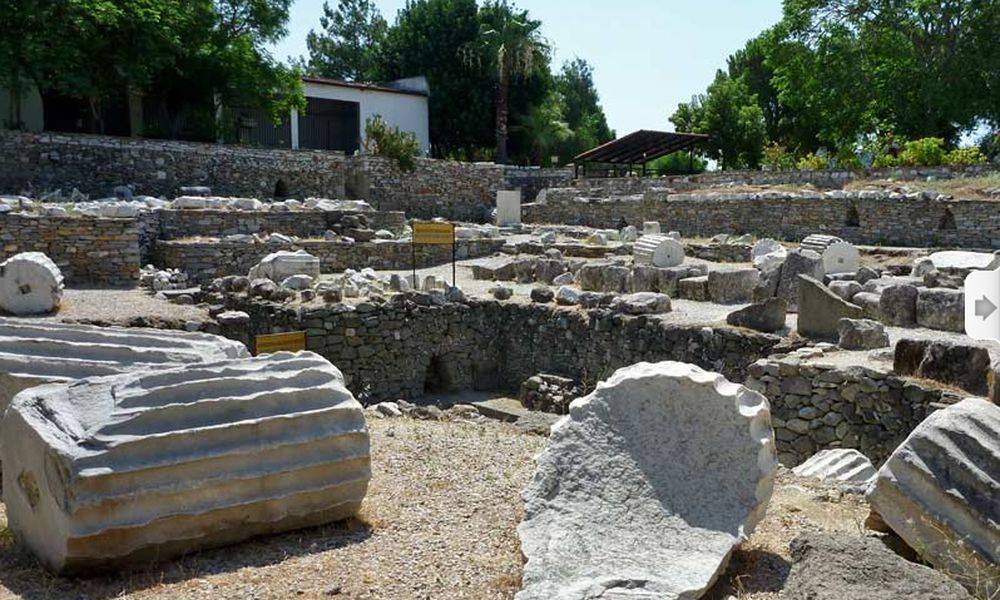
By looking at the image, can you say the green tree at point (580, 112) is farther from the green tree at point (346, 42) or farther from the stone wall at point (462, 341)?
the stone wall at point (462, 341)

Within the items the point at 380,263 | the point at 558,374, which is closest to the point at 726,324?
the point at 558,374

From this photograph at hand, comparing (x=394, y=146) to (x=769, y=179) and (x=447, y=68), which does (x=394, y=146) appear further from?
(x=769, y=179)

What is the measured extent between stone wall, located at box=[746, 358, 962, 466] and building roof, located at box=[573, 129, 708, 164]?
2141 centimetres

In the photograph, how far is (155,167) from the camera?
23531 millimetres

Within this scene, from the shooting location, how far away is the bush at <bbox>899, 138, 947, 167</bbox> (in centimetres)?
2428

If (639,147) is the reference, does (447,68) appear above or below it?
above

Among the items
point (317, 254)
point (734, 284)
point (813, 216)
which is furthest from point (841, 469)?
point (813, 216)

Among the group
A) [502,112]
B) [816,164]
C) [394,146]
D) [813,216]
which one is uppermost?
[502,112]

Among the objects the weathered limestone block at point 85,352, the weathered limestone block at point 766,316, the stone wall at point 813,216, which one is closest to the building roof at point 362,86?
the stone wall at point 813,216

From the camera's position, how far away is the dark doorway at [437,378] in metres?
15.3

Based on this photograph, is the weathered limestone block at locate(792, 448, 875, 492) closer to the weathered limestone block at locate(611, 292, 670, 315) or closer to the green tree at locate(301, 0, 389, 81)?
the weathered limestone block at locate(611, 292, 670, 315)

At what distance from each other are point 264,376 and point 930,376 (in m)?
6.45

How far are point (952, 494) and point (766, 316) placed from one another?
7.37 metres

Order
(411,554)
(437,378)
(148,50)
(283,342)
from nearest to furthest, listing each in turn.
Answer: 1. (411,554)
2. (283,342)
3. (437,378)
4. (148,50)
